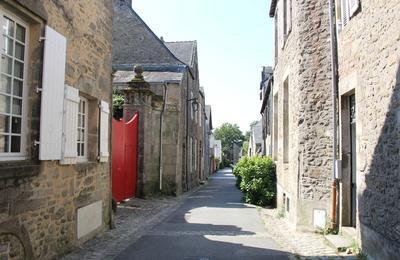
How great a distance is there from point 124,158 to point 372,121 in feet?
30.2

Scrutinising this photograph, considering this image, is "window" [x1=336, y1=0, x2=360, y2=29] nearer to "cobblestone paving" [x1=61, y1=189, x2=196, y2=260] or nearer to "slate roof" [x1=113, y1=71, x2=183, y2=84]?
"cobblestone paving" [x1=61, y1=189, x2=196, y2=260]

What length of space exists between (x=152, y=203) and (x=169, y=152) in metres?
4.00

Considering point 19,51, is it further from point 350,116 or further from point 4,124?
point 350,116

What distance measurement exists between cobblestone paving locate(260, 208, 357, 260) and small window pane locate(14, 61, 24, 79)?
476cm

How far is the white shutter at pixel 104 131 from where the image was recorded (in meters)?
8.85

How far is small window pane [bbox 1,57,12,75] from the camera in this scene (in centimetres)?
540

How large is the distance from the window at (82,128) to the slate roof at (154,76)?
31.8 ft

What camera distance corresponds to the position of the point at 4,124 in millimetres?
5527

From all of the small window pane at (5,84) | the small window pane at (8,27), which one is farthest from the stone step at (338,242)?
the small window pane at (8,27)

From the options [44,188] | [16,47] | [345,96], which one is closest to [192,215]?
[345,96]

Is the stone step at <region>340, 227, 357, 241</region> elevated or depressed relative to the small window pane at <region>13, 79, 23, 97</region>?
depressed

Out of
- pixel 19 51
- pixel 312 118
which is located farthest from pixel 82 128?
pixel 312 118

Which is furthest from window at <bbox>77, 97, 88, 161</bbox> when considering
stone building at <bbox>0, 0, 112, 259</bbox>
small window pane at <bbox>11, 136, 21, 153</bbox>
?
small window pane at <bbox>11, 136, 21, 153</bbox>

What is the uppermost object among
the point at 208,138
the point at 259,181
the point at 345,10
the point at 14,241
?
the point at 345,10
